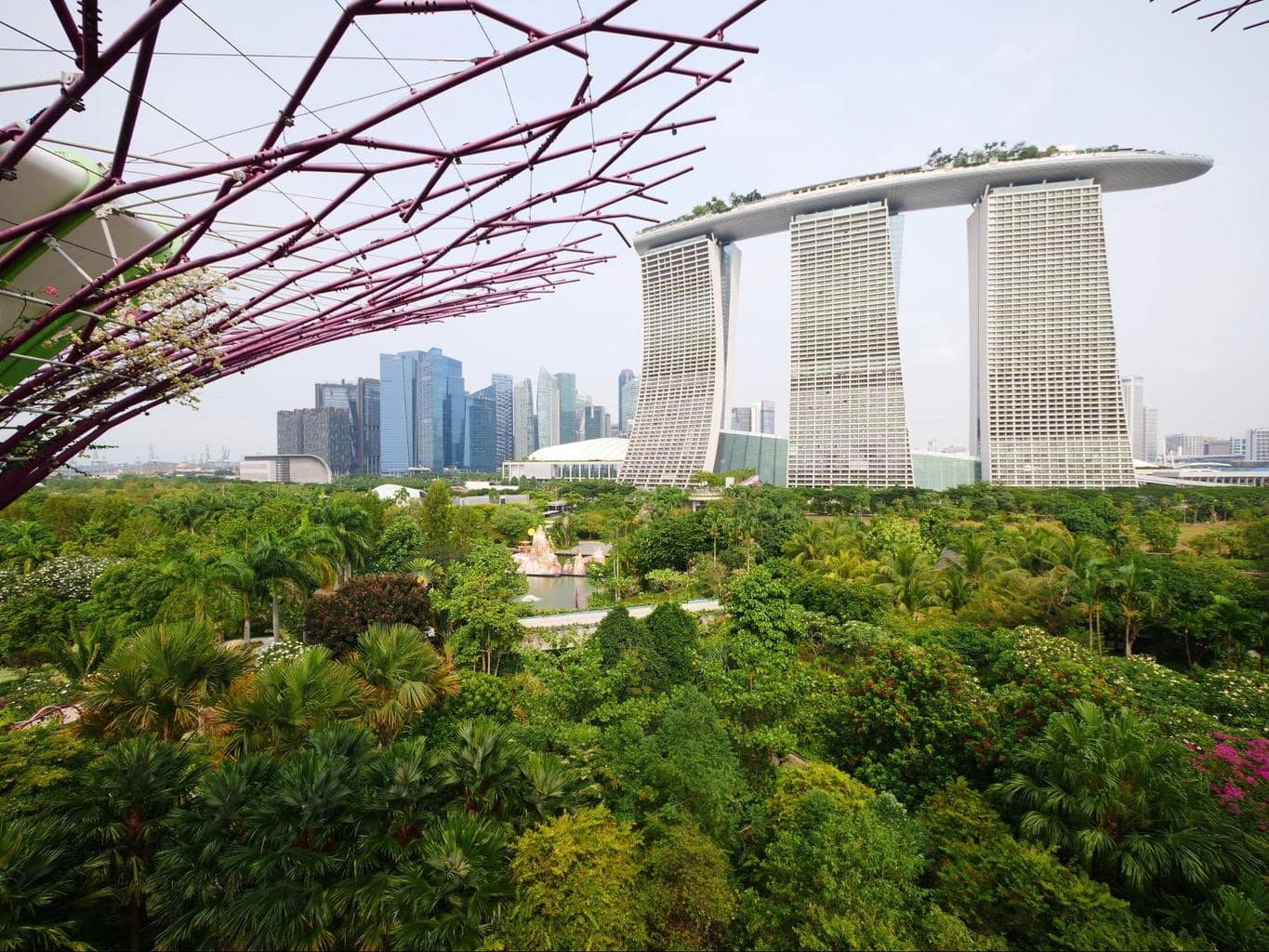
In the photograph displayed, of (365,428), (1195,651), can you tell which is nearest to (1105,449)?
(1195,651)

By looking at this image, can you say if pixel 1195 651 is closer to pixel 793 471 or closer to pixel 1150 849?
pixel 1150 849

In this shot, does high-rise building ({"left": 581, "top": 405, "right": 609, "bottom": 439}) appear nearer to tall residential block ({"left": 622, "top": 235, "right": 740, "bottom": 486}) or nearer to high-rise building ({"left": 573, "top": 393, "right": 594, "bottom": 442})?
high-rise building ({"left": 573, "top": 393, "right": 594, "bottom": 442})

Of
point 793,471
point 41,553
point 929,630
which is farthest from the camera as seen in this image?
point 793,471

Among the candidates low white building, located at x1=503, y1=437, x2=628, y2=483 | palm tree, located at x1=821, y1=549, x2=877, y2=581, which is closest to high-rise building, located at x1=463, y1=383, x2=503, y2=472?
low white building, located at x1=503, y1=437, x2=628, y2=483

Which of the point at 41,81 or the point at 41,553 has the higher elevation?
the point at 41,81

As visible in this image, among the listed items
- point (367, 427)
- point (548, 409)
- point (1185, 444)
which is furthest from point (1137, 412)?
point (367, 427)

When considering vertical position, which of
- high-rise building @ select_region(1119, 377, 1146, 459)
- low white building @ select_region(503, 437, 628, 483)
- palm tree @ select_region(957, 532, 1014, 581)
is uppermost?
high-rise building @ select_region(1119, 377, 1146, 459)
